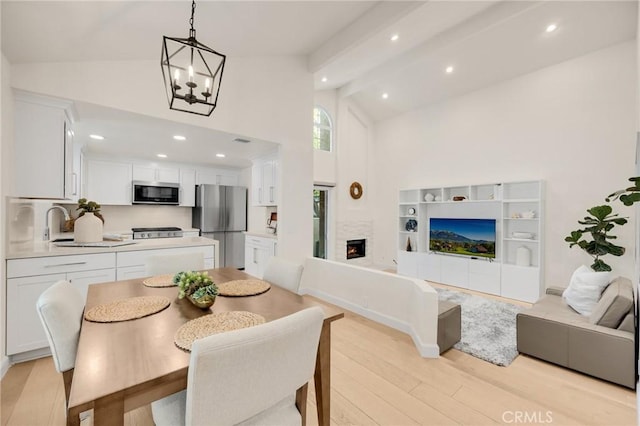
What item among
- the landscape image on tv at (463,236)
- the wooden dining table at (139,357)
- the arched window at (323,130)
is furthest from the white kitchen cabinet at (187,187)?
the landscape image on tv at (463,236)

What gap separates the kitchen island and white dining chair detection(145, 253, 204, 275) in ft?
2.03

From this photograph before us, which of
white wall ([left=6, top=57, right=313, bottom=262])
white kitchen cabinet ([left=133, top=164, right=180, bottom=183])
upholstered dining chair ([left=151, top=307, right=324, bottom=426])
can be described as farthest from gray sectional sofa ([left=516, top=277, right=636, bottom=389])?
white kitchen cabinet ([left=133, top=164, right=180, bottom=183])

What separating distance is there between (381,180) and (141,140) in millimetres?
5126

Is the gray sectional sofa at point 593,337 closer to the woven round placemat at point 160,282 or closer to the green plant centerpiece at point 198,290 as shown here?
the green plant centerpiece at point 198,290

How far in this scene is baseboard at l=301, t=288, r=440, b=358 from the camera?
2.47 meters

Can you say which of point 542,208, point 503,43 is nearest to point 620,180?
point 542,208

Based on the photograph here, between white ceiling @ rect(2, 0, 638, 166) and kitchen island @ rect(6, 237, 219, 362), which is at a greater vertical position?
white ceiling @ rect(2, 0, 638, 166)

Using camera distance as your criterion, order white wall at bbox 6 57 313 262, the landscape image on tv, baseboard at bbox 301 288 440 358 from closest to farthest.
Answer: white wall at bbox 6 57 313 262 → baseboard at bbox 301 288 440 358 → the landscape image on tv

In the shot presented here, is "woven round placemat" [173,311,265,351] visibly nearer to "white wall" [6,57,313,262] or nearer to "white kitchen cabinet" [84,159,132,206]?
"white wall" [6,57,313,262]

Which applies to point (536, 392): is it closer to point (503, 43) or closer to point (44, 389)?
point (44, 389)

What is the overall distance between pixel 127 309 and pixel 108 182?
4.28 m

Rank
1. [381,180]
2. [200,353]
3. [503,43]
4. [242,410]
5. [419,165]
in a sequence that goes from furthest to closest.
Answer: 1. [381,180]
2. [419,165]
3. [503,43]
4. [242,410]
5. [200,353]

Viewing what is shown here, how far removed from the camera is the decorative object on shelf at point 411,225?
19.9ft

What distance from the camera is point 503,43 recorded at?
4.25 metres
